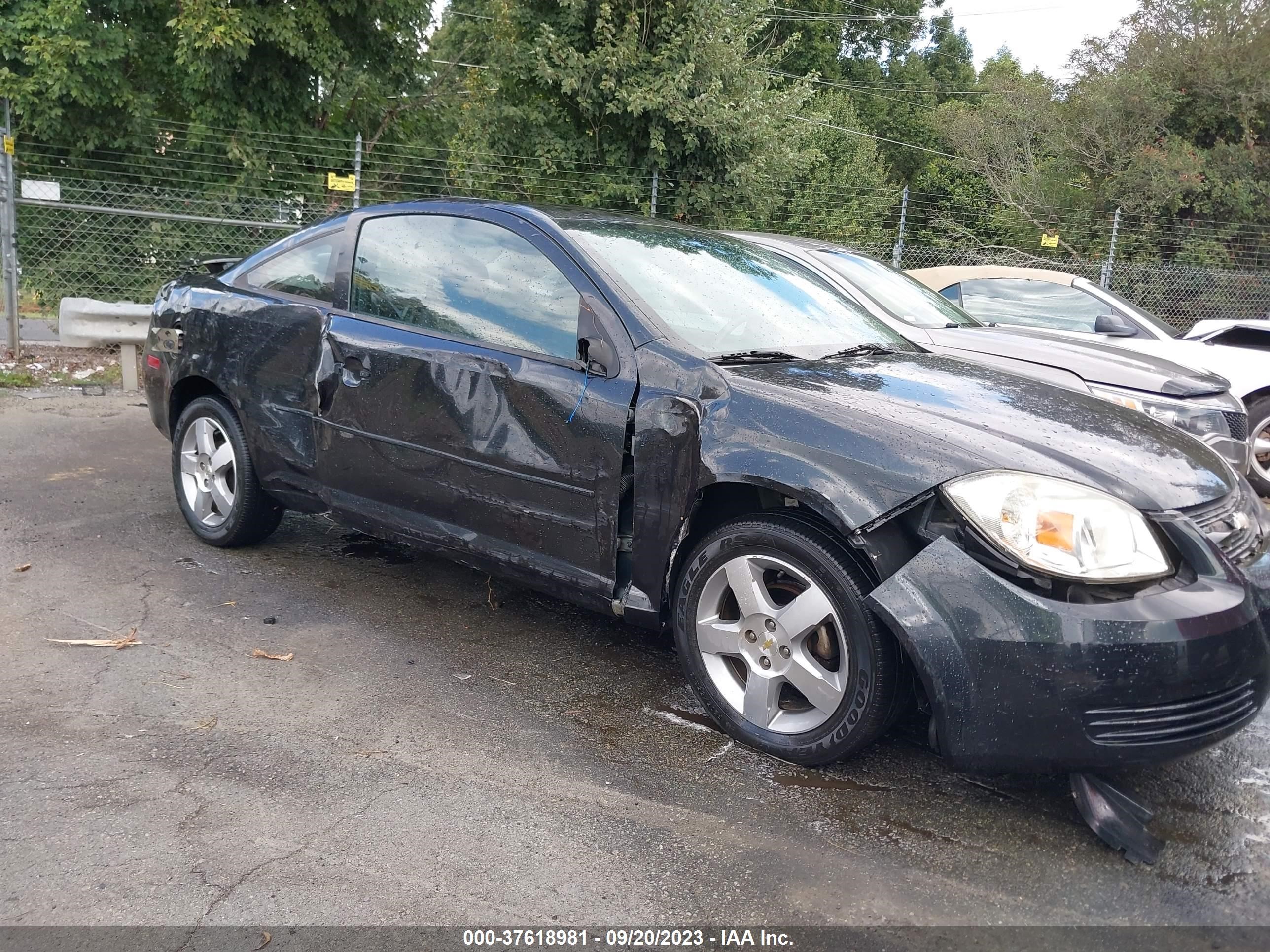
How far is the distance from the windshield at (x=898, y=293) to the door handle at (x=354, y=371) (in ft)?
11.5

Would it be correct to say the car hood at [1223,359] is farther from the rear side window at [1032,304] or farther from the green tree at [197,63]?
the green tree at [197,63]

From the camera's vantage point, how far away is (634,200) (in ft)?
38.4

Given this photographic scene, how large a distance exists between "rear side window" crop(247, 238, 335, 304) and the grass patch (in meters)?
4.89

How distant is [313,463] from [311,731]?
1398mm

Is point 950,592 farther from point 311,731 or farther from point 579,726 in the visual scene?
point 311,731

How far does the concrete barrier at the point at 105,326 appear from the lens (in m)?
8.40

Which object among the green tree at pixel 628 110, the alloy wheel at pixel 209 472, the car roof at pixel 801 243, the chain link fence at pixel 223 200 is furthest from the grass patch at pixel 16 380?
the car roof at pixel 801 243

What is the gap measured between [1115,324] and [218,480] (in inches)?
230

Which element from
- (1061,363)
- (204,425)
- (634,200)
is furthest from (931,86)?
(204,425)

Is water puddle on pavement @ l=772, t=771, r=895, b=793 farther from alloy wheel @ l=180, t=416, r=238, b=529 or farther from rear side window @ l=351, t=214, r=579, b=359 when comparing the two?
alloy wheel @ l=180, t=416, r=238, b=529

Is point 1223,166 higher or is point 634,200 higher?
point 1223,166

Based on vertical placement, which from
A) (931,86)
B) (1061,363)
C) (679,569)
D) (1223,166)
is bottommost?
(679,569)

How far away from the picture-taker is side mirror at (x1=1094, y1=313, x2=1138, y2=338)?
7039mm

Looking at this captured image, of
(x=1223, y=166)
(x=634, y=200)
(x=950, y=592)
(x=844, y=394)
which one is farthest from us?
(x=1223, y=166)
